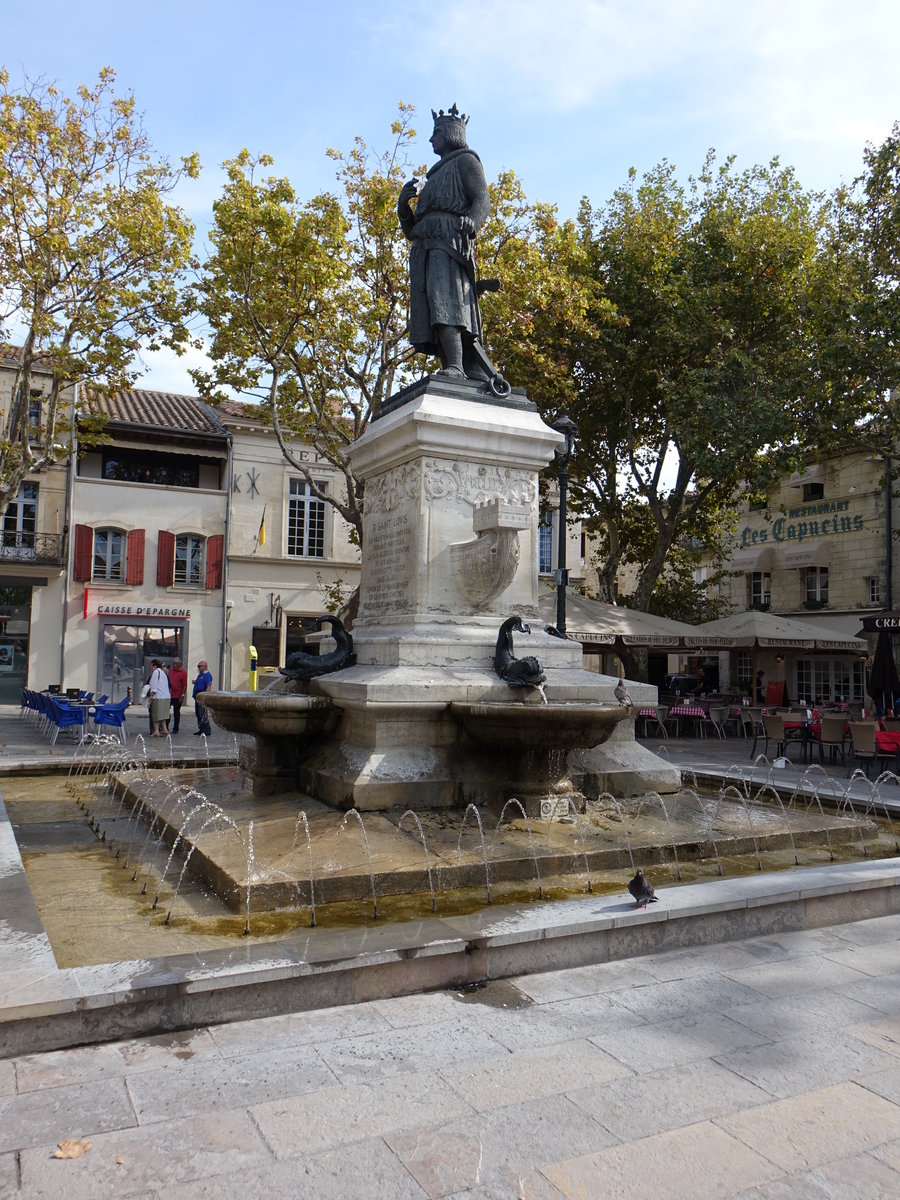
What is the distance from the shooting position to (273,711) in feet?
25.1

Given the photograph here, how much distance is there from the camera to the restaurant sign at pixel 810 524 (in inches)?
1206

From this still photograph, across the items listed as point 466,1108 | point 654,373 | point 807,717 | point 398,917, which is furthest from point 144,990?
point 654,373

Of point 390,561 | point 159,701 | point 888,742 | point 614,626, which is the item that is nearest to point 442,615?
point 390,561

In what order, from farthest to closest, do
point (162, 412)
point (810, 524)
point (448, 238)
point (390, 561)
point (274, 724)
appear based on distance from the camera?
point (162, 412), point (810, 524), point (448, 238), point (390, 561), point (274, 724)

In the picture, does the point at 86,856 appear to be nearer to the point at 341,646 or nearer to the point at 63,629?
the point at 341,646

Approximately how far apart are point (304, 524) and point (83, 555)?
314 inches

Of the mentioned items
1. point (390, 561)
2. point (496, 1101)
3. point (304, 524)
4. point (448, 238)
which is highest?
point (304, 524)

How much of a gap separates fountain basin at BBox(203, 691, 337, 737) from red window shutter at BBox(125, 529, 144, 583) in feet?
80.0

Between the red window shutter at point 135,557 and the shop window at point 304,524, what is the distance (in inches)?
212

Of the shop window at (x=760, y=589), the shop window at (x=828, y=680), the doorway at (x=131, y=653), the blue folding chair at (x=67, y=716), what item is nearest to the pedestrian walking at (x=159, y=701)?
the blue folding chair at (x=67, y=716)

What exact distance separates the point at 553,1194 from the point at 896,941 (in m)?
3.37

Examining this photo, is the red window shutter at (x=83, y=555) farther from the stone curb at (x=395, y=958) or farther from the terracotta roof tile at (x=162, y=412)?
the stone curb at (x=395, y=958)

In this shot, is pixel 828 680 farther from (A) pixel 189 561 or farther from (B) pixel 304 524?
(A) pixel 189 561

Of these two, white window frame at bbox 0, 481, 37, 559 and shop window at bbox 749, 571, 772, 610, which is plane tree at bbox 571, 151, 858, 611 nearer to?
shop window at bbox 749, 571, 772, 610
